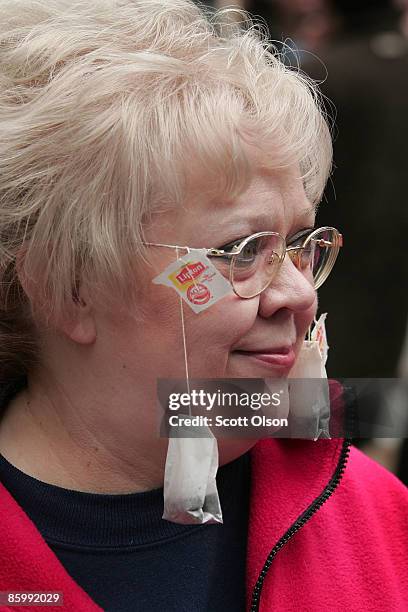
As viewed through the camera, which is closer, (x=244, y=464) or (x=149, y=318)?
(x=149, y=318)

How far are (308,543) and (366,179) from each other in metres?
2.21

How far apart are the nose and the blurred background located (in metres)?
1.71

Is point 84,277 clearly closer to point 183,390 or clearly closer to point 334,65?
point 183,390

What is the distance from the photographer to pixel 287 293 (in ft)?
5.94

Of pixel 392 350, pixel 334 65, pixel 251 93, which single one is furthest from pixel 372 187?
pixel 251 93

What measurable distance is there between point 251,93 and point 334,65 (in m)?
2.05

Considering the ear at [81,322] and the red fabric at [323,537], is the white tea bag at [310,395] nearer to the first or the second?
the red fabric at [323,537]

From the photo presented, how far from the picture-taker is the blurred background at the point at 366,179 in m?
3.76

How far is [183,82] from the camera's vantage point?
177cm

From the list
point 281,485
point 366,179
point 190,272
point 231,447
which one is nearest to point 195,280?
point 190,272

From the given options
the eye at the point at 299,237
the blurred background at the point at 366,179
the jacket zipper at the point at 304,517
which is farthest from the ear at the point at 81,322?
the blurred background at the point at 366,179

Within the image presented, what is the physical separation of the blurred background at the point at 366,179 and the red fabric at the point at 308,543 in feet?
5.35

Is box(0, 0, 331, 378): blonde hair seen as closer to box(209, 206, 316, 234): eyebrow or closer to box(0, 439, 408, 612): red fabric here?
box(209, 206, 316, 234): eyebrow

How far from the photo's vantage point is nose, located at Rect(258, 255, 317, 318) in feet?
5.88
